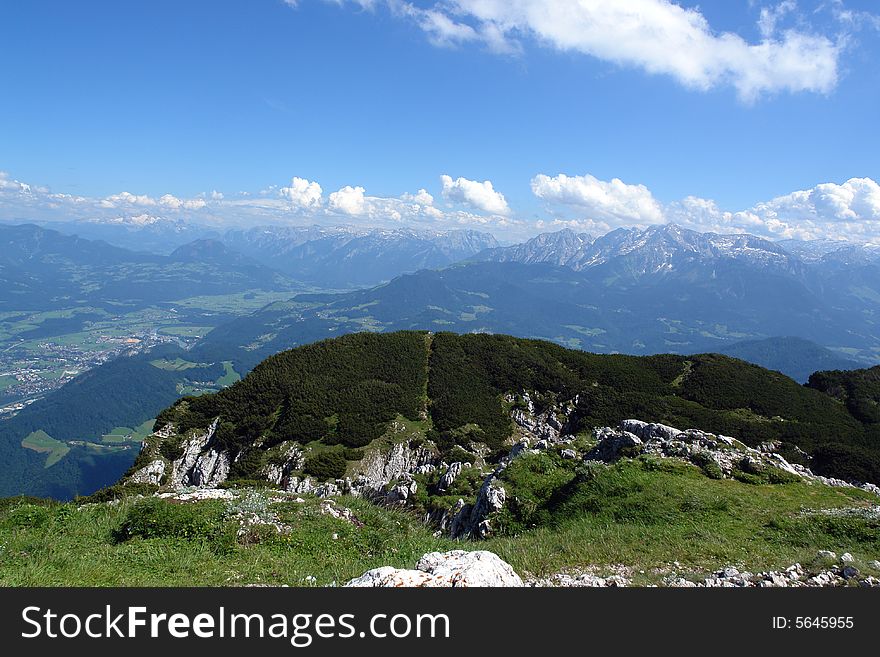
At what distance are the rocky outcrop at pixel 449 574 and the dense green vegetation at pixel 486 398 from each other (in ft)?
112

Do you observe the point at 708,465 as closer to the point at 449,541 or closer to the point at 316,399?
the point at 449,541

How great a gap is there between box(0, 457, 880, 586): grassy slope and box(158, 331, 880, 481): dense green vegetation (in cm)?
2664

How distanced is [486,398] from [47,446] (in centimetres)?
21296

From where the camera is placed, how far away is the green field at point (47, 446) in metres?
166

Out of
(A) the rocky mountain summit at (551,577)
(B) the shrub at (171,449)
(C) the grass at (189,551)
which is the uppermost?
(A) the rocky mountain summit at (551,577)

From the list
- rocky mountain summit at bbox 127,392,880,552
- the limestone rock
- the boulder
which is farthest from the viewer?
the limestone rock

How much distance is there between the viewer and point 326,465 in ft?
135

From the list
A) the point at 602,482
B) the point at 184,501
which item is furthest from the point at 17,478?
the point at 602,482

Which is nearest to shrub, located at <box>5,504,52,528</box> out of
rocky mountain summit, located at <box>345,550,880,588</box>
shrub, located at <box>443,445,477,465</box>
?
rocky mountain summit, located at <box>345,550,880,588</box>

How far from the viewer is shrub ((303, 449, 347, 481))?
1585 inches

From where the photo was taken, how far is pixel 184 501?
17.2 metres

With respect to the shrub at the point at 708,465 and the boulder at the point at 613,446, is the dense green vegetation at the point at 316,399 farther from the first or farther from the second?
the shrub at the point at 708,465

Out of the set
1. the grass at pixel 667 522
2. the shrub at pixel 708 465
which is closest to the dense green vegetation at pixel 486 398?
the shrub at pixel 708 465

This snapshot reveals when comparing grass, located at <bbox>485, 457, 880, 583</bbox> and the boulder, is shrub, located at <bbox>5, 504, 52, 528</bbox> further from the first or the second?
the boulder
